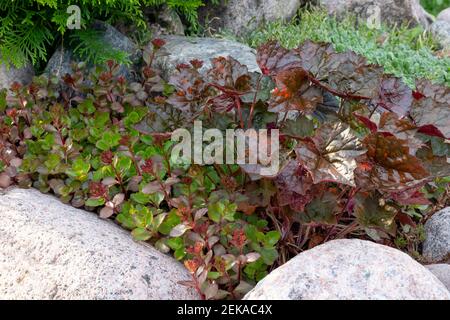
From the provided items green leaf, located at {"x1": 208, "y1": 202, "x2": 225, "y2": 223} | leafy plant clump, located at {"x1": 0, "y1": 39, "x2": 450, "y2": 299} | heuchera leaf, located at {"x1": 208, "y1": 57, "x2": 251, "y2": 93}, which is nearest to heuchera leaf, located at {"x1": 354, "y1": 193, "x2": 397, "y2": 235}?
leafy plant clump, located at {"x1": 0, "y1": 39, "x2": 450, "y2": 299}

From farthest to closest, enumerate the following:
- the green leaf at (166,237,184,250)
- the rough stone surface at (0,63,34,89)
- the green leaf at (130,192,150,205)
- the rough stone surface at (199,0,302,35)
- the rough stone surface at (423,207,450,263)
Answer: the rough stone surface at (199,0,302,35), the rough stone surface at (0,63,34,89), the rough stone surface at (423,207,450,263), the green leaf at (130,192,150,205), the green leaf at (166,237,184,250)

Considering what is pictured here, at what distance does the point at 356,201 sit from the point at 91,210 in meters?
1.22

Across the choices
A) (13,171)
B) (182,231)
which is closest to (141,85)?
(13,171)

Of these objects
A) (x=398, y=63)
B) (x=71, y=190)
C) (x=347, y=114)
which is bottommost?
(x=398, y=63)

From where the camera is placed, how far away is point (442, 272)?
8.08 ft

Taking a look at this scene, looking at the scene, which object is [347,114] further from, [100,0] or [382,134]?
[100,0]

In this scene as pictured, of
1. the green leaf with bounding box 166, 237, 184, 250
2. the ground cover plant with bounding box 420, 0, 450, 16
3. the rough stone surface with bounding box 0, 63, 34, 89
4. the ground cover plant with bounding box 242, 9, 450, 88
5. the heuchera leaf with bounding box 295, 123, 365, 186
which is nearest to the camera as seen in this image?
the heuchera leaf with bounding box 295, 123, 365, 186

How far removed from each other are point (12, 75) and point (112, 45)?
0.64 m

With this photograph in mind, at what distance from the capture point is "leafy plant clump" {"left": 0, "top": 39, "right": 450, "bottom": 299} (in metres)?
2.12

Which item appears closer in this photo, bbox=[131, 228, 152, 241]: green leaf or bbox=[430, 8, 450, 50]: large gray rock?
bbox=[131, 228, 152, 241]: green leaf

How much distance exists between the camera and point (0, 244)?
235cm

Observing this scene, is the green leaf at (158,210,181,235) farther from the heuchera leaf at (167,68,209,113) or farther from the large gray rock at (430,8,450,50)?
the large gray rock at (430,8,450,50)

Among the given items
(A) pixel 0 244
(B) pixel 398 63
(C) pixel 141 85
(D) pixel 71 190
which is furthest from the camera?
(B) pixel 398 63

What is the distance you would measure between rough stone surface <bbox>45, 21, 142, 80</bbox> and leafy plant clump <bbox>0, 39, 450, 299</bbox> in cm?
95
